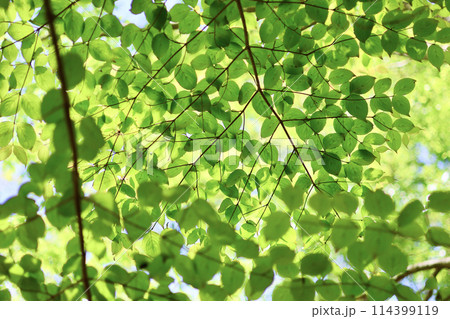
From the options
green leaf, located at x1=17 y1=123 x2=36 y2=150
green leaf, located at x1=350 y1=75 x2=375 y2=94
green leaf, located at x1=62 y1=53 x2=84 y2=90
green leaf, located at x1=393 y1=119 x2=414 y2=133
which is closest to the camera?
green leaf, located at x1=62 y1=53 x2=84 y2=90

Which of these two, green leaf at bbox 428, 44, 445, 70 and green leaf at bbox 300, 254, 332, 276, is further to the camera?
green leaf at bbox 428, 44, 445, 70

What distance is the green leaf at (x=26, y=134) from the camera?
95cm

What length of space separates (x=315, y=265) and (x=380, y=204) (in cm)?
16

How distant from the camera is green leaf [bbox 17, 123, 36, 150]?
0.95 metres

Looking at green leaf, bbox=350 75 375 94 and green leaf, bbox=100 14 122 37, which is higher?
green leaf, bbox=100 14 122 37

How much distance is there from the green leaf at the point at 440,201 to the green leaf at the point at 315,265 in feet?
0.68

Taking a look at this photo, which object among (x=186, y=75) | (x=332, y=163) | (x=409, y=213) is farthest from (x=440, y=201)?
(x=186, y=75)

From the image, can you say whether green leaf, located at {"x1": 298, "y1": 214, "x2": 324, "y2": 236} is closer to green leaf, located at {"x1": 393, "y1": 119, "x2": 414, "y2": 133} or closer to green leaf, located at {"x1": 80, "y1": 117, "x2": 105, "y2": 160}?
green leaf, located at {"x1": 80, "y1": 117, "x2": 105, "y2": 160}

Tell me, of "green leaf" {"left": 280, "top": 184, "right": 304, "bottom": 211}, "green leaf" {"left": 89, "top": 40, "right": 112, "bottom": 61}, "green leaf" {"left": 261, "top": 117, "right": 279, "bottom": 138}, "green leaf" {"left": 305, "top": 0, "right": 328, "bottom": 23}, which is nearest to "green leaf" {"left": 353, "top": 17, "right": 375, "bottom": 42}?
"green leaf" {"left": 305, "top": 0, "right": 328, "bottom": 23}

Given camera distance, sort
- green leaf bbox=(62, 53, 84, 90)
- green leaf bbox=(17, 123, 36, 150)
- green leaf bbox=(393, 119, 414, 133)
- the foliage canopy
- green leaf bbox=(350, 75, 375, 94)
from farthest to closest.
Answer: green leaf bbox=(393, 119, 414, 133) < green leaf bbox=(350, 75, 375, 94) < green leaf bbox=(17, 123, 36, 150) < the foliage canopy < green leaf bbox=(62, 53, 84, 90)

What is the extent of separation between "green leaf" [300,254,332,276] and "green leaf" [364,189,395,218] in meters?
0.12

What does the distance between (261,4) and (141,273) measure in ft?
2.47

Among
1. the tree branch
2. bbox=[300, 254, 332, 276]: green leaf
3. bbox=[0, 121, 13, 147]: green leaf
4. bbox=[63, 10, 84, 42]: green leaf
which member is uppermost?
bbox=[63, 10, 84, 42]: green leaf

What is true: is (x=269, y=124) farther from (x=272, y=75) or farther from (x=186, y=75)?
(x=186, y=75)
